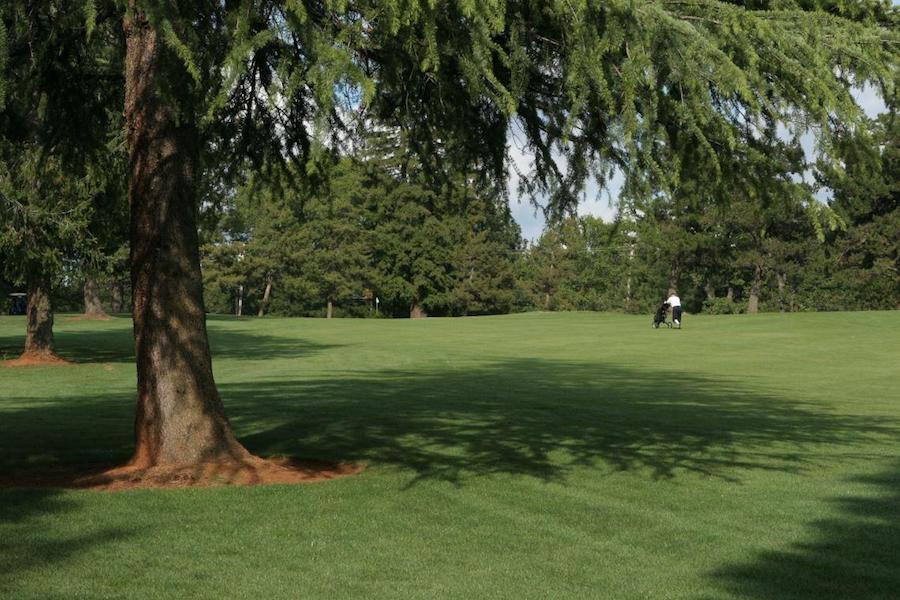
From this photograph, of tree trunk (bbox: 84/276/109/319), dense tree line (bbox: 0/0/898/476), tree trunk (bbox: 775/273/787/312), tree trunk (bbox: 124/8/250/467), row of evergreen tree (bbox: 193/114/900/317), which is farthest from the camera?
tree trunk (bbox: 775/273/787/312)

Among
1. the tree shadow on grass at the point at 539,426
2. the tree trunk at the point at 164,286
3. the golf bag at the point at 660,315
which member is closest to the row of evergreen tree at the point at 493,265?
the golf bag at the point at 660,315

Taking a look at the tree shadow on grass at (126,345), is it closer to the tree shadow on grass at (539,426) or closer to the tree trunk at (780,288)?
the tree shadow on grass at (539,426)

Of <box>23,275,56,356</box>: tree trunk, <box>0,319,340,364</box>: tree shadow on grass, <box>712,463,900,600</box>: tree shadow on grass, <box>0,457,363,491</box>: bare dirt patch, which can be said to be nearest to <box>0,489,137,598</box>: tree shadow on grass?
<box>0,457,363,491</box>: bare dirt patch

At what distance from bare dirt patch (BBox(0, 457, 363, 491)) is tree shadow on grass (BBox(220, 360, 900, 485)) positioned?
3.94 feet

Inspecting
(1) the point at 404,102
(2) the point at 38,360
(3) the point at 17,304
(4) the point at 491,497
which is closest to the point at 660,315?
(2) the point at 38,360

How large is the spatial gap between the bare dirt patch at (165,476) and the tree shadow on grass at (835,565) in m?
4.47

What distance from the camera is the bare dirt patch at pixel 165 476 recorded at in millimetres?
9500

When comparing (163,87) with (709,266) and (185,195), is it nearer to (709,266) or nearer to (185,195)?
(185,195)

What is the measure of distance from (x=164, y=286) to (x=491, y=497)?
11.9 feet

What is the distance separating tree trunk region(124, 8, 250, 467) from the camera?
9.95m

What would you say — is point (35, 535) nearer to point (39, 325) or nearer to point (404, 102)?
point (404, 102)

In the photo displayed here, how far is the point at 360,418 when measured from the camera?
1535 cm

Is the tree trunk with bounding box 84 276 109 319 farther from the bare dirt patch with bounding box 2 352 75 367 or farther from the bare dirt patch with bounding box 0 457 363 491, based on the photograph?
the bare dirt patch with bounding box 0 457 363 491

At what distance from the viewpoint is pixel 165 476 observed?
962 centimetres
